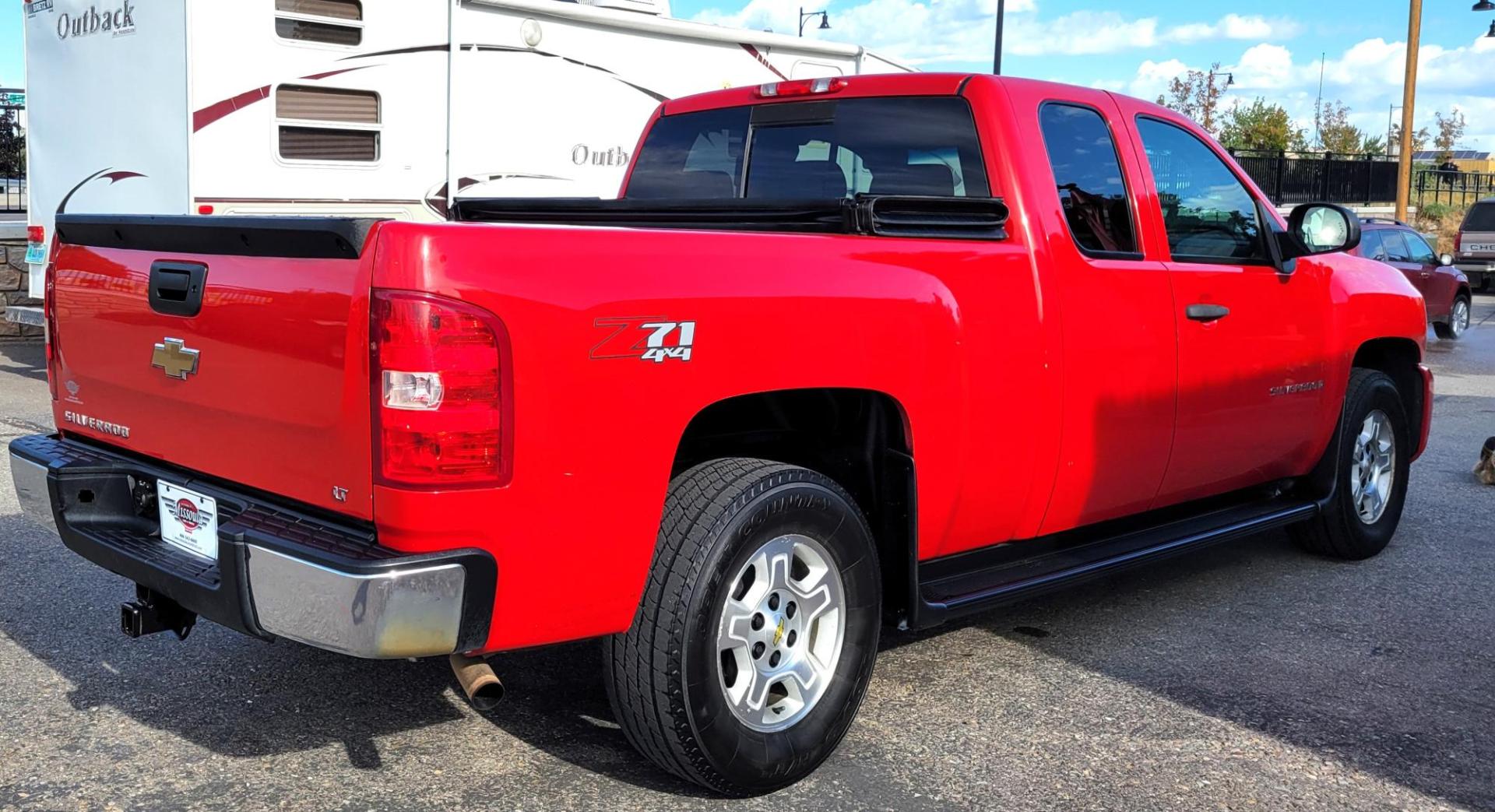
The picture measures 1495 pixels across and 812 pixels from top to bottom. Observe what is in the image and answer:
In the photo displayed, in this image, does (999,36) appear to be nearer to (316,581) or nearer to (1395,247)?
(1395,247)

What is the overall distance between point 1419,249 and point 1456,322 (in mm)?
1381

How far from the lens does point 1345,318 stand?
19.0 ft

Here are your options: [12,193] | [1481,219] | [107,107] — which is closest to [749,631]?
[107,107]

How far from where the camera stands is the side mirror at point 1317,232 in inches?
216

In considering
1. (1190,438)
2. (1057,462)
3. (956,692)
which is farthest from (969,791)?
(1190,438)

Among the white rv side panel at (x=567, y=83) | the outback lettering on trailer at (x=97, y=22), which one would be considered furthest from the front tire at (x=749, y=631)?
the outback lettering on trailer at (x=97, y=22)

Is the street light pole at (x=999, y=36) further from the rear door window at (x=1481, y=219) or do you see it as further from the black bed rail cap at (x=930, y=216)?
the black bed rail cap at (x=930, y=216)

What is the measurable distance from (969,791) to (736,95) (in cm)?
278

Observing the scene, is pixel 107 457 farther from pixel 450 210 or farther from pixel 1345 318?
pixel 1345 318

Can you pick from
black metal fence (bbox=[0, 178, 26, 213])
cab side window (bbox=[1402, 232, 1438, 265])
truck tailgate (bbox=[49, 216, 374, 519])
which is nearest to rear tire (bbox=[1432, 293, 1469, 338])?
cab side window (bbox=[1402, 232, 1438, 265])

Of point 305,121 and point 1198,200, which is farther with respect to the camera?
point 305,121

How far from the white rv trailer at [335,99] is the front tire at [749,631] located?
276 inches

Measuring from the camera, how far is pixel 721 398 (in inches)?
136

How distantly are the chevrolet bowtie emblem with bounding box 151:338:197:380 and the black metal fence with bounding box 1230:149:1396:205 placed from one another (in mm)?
28652
